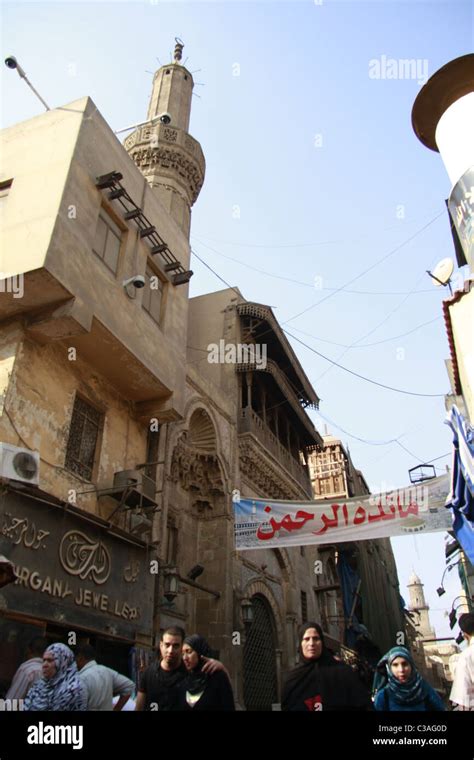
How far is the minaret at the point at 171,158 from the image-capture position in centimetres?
1581

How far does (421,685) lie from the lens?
386 centimetres

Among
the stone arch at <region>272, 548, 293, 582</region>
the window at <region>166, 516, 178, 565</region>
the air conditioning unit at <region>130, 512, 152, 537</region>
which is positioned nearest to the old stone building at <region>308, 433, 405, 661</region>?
the stone arch at <region>272, 548, 293, 582</region>

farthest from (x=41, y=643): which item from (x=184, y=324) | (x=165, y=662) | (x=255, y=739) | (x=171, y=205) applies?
(x=171, y=205)

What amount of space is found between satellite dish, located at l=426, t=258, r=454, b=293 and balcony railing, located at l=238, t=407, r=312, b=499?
234 inches

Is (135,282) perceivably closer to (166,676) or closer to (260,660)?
(166,676)

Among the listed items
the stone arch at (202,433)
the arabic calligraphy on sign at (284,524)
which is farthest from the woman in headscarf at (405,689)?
the stone arch at (202,433)

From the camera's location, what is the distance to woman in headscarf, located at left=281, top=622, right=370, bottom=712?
329 centimetres

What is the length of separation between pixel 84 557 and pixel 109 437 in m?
2.10

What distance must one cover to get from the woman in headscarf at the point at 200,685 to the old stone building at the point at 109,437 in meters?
3.17

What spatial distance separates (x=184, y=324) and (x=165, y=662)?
8.06 meters

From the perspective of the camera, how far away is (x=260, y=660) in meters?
12.9

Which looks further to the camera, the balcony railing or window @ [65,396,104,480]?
the balcony railing

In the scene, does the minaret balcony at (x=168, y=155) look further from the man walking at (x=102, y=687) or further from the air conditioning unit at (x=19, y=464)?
the man walking at (x=102, y=687)

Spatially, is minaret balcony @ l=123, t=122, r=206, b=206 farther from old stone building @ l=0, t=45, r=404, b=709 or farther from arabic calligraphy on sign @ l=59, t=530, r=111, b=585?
arabic calligraphy on sign @ l=59, t=530, r=111, b=585
